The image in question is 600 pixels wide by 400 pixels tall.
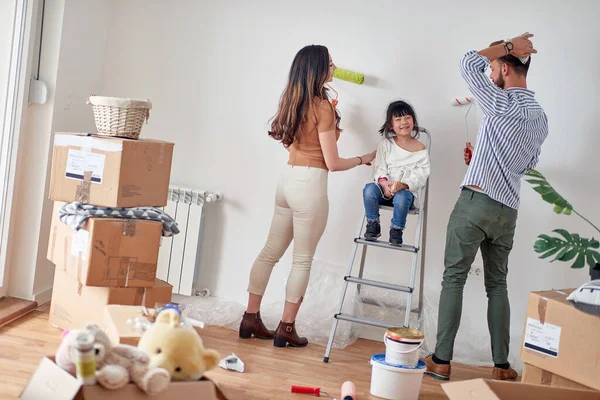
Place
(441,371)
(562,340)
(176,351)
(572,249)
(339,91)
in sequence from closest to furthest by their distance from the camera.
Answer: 1. (176,351)
2. (562,340)
3. (572,249)
4. (441,371)
5. (339,91)

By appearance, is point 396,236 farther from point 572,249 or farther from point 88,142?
point 88,142

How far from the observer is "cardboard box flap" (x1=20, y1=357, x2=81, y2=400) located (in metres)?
1.80

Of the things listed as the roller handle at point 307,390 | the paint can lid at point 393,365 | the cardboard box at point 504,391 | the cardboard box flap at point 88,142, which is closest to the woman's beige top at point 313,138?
the cardboard box flap at point 88,142

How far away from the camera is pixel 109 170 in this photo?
323 centimetres

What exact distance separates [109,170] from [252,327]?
1.10m

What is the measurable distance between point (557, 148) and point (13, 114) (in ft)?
9.14

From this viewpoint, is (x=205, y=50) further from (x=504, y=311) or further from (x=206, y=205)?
(x=504, y=311)

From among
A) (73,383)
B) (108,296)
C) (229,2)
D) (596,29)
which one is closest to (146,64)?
(229,2)

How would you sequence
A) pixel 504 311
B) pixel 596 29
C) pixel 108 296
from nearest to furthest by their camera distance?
pixel 108 296
pixel 504 311
pixel 596 29

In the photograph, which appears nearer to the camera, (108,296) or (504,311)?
(108,296)

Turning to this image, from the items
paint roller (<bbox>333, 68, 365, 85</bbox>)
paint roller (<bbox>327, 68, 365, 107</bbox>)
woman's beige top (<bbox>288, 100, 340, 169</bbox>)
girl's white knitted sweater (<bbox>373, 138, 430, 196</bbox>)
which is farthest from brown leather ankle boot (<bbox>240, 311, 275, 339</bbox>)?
paint roller (<bbox>333, 68, 365, 85</bbox>)

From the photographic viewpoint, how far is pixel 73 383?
1797 millimetres

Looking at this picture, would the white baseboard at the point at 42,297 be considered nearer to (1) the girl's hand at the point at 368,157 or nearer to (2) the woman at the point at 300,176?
(2) the woman at the point at 300,176

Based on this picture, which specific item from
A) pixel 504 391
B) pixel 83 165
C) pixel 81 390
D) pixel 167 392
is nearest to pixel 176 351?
pixel 167 392
